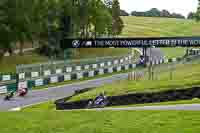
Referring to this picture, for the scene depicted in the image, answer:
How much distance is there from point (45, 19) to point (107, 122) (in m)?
50.8

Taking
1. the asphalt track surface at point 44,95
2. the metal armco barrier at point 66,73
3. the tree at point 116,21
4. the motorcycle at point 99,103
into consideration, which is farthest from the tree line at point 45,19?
the motorcycle at point 99,103

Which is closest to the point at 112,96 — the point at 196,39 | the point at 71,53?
the point at 196,39

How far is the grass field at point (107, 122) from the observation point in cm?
1171

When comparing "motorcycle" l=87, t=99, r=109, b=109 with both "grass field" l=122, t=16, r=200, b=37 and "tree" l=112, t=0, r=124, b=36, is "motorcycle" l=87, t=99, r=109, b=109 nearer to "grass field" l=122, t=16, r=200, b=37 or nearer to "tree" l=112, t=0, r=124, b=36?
"tree" l=112, t=0, r=124, b=36

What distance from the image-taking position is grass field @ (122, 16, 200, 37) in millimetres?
131788

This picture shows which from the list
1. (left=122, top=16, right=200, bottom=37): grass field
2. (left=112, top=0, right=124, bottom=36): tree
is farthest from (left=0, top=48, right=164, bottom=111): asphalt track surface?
(left=122, top=16, right=200, bottom=37): grass field

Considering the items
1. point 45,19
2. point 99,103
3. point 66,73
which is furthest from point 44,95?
point 45,19

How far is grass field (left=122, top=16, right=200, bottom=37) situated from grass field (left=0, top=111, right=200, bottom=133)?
372 feet

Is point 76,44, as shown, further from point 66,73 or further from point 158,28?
point 158,28

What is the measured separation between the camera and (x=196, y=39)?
92.8ft

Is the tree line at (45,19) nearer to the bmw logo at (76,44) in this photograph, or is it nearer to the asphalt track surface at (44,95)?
the asphalt track surface at (44,95)

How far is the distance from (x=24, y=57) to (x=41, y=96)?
1181 inches

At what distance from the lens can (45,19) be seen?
62.4 meters

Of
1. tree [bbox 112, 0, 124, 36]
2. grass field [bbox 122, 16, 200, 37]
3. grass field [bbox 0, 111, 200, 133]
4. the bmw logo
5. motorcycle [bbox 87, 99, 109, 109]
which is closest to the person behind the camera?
grass field [bbox 0, 111, 200, 133]
